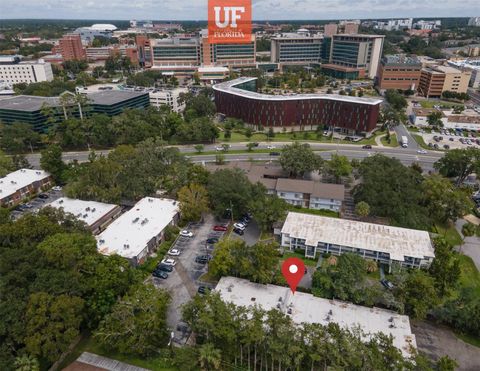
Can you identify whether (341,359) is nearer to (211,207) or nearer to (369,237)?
(369,237)

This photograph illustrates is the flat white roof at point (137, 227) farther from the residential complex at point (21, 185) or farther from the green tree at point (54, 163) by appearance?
the residential complex at point (21, 185)

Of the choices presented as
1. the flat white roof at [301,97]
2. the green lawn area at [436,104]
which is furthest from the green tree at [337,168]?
the green lawn area at [436,104]

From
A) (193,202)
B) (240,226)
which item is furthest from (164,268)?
(240,226)

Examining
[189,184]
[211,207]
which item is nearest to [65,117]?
[189,184]

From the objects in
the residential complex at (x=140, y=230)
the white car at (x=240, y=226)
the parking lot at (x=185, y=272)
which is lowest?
the parking lot at (x=185, y=272)

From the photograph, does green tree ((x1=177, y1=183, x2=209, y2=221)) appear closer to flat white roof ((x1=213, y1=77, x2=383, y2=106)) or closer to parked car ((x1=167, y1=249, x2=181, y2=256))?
parked car ((x1=167, y1=249, x2=181, y2=256))

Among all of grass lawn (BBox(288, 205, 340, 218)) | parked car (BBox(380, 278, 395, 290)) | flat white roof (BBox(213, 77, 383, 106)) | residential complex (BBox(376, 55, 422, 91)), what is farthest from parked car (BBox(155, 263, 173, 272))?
residential complex (BBox(376, 55, 422, 91))
